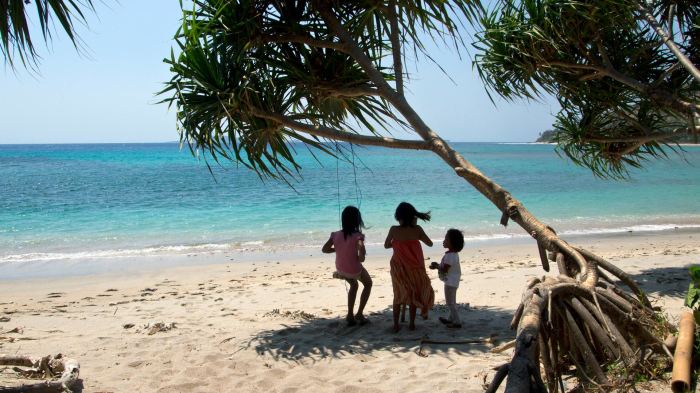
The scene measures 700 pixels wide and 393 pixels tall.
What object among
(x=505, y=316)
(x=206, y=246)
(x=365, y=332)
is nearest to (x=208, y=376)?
(x=365, y=332)

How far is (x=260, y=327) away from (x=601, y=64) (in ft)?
13.5

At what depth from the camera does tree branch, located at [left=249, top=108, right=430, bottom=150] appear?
4.46 meters

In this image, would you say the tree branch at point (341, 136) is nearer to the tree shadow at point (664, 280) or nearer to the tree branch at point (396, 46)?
the tree branch at point (396, 46)

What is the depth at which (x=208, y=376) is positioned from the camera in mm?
4141

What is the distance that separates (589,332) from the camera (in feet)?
9.84

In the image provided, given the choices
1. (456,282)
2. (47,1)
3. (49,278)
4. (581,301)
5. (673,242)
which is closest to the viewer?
(47,1)

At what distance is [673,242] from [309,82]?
9703mm

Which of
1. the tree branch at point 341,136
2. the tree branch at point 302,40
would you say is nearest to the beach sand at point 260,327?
the tree branch at point 341,136

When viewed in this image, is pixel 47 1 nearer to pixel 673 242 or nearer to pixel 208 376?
pixel 208 376

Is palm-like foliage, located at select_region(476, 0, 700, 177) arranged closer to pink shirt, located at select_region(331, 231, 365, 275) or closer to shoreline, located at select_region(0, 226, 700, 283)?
pink shirt, located at select_region(331, 231, 365, 275)

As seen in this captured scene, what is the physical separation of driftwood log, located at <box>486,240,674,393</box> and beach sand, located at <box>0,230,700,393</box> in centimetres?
24

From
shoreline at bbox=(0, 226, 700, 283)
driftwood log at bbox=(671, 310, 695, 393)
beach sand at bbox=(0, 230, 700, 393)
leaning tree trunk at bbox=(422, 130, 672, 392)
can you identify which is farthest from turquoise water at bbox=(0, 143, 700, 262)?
driftwood log at bbox=(671, 310, 695, 393)

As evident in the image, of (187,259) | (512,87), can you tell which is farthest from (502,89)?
(187,259)

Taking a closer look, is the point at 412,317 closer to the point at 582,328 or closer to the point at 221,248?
the point at 582,328
